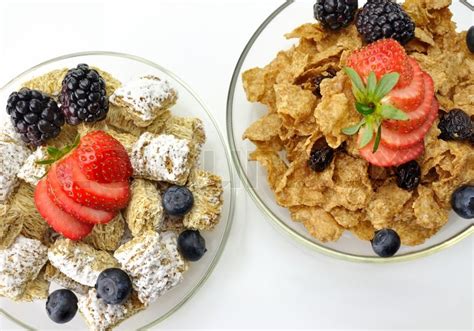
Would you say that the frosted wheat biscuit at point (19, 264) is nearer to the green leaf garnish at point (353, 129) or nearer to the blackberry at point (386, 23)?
the green leaf garnish at point (353, 129)

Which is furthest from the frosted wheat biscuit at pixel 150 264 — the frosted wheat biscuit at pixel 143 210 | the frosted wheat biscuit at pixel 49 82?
the frosted wheat biscuit at pixel 49 82

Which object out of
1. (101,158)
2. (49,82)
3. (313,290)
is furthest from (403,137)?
(49,82)

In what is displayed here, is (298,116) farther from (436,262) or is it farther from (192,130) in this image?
(436,262)

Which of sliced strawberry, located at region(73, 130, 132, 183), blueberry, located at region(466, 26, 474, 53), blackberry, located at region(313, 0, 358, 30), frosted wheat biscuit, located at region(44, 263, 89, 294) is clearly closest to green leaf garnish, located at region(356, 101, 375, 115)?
blackberry, located at region(313, 0, 358, 30)

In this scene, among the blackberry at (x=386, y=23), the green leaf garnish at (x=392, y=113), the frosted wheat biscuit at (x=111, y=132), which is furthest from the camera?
the frosted wheat biscuit at (x=111, y=132)

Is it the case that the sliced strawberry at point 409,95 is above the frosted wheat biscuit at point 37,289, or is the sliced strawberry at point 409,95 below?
above

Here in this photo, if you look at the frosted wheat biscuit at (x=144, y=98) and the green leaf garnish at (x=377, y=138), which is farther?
the frosted wheat biscuit at (x=144, y=98)
